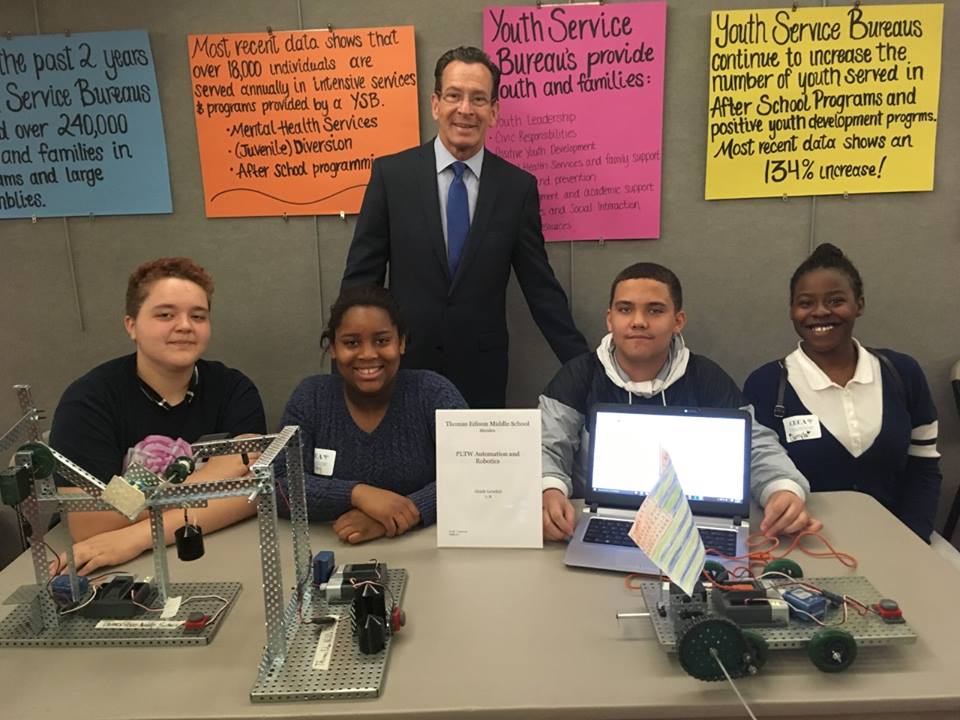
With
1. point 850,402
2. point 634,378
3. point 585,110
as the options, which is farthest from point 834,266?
point 585,110

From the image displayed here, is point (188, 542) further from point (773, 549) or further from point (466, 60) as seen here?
point (466, 60)

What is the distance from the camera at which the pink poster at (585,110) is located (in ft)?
7.84

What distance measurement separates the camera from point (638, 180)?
2.51 m

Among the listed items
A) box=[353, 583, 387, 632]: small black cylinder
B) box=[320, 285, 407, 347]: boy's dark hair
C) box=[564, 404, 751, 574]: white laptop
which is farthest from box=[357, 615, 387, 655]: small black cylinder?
box=[320, 285, 407, 347]: boy's dark hair

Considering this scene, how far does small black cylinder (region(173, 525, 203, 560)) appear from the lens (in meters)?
1.20

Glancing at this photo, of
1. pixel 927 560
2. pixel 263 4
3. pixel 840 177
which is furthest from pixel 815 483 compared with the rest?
pixel 263 4

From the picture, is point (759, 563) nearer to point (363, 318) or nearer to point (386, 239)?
point (363, 318)

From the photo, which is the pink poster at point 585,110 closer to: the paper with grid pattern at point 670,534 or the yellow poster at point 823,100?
the yellow poster at point 823,100

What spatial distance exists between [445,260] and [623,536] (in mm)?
1118

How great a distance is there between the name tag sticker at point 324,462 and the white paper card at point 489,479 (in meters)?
0.33

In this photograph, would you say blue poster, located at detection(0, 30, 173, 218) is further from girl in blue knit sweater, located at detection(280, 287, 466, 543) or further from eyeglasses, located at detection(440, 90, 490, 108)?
girl in blue knit sweater, located at detection(280, 287, 466, 543)

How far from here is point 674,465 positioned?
148 centimetres

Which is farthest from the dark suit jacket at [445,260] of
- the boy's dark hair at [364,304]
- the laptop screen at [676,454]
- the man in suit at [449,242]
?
the laptop screen at [676,454]

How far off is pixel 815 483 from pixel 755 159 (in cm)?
113
